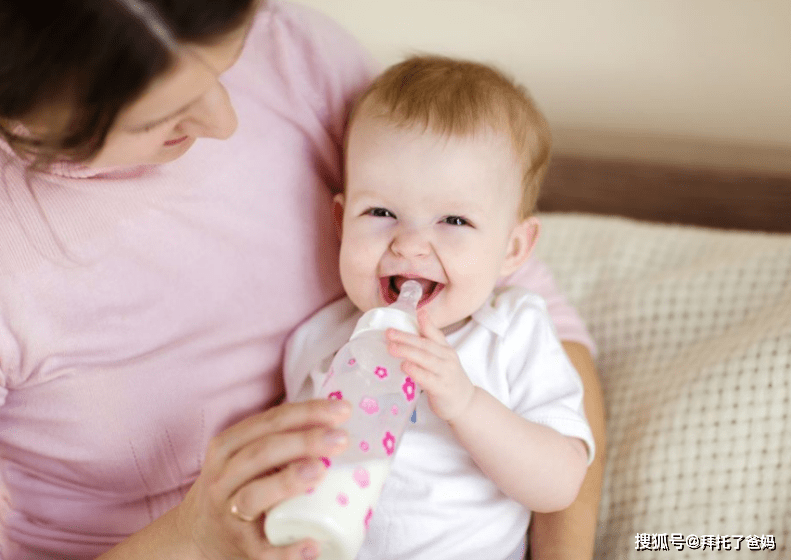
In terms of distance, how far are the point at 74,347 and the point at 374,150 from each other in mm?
479

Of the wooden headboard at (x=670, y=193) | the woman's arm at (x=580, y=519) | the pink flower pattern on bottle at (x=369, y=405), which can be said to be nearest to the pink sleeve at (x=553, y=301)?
the woman's arm at (x=580, y=519)

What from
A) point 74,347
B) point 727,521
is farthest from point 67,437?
point 727,521

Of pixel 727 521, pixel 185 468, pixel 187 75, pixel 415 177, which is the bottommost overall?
pixel 727 521

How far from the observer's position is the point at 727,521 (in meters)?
1.12

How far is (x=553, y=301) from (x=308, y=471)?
2.40 feet

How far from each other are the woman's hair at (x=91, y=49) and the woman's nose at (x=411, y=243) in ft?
1.25

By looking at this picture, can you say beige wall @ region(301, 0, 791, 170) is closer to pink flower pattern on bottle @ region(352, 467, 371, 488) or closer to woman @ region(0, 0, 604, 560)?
woman @ region(0, 0, 604, 560)

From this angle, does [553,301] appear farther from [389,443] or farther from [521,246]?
[389,443]

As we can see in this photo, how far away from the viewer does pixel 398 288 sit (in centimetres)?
106

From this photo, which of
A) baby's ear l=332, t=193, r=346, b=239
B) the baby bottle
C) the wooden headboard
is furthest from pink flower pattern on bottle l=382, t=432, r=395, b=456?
the wooden headboard

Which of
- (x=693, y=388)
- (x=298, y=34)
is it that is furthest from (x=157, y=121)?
(x=693, y=388)

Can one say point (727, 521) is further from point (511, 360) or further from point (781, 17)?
point (781, 17)

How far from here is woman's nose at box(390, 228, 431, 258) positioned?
3.28 feet

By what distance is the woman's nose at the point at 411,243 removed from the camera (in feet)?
3.28
